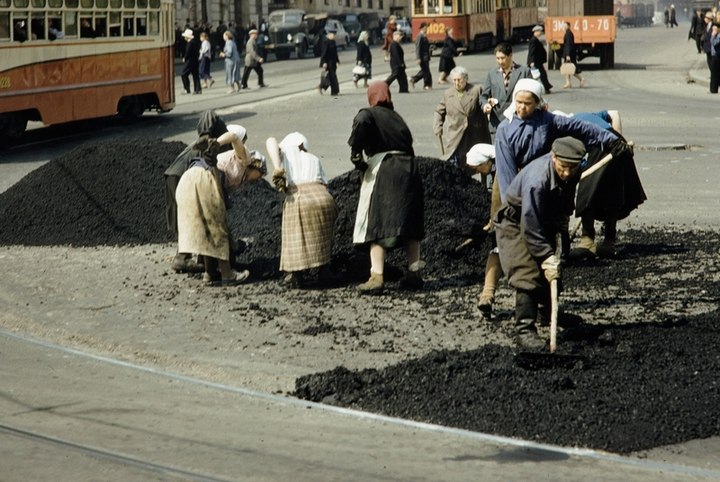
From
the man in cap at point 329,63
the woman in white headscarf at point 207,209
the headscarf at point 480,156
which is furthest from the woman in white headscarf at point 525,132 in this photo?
the man in cap at point 329,63

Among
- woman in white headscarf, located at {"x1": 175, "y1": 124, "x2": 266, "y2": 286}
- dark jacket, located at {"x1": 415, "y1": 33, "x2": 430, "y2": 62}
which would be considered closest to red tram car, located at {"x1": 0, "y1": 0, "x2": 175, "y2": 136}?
dark jacket, located at {"x1": 415, "y1": 33, "x2": 430, "y2": 62}

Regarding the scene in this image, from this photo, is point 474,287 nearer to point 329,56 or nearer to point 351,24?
point 329,56

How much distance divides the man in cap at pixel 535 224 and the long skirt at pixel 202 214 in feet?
9.72

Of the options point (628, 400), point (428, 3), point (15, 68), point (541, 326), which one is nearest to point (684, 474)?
point (628, 400)

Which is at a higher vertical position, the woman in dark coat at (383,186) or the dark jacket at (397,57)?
the dark jacket at (397,57)

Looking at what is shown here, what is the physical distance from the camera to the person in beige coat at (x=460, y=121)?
14.0m

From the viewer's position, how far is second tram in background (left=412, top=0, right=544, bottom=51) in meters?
49.6

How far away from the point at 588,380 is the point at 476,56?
44.0 m

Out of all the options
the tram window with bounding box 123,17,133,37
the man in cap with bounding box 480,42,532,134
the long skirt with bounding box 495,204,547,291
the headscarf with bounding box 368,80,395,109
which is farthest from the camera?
the tram window with bounding box 123,17,133,37

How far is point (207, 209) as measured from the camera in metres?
10.8

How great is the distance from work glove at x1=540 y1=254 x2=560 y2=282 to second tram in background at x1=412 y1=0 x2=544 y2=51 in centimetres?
4136

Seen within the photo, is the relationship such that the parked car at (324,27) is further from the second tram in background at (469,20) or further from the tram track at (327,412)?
the tram track at (327,412)

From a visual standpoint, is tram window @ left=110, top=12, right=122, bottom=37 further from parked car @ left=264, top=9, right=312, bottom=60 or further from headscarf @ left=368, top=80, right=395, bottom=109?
parked car @ left=264, top=9, right=312, bottom=60

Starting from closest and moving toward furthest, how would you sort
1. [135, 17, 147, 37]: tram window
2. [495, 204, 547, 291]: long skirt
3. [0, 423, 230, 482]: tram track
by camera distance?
[0, 423, 230, 482]: tram track
[495, 204, 547, 291]: long skirt
[135, 17, 147, 37]: tram window
